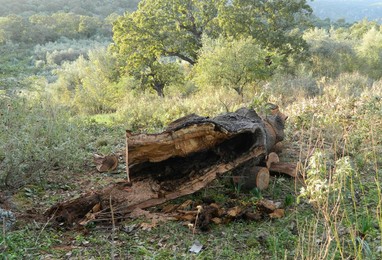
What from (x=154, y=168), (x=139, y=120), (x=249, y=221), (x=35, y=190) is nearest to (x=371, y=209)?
(x=249, y=221)

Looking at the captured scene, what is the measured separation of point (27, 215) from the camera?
12.1 feet

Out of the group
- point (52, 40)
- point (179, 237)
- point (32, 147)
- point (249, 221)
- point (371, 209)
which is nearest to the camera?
point (179, 237)

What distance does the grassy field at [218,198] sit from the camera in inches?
110

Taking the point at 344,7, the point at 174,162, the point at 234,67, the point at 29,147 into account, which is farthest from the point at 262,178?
the point at 344,7

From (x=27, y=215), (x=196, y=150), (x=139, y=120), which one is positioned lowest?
(x=139, y=120)

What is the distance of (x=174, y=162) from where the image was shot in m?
4.12

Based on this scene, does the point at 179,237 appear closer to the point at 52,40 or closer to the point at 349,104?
the point at 349,104

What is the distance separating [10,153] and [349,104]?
624 centimetres

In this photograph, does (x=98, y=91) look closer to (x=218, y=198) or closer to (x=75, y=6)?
(x=218, y=198)

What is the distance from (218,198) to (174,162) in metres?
0.63

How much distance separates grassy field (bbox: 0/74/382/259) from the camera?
2793mm

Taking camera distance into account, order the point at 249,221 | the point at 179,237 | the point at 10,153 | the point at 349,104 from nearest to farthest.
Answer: the point at 179,237 → the point at 249,221 → the point at 10,153 → the point at 349,104

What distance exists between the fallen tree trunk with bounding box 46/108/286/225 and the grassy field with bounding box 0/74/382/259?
0.19m

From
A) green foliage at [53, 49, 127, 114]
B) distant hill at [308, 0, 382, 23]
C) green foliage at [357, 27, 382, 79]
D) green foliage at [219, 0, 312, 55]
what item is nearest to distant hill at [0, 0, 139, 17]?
green foliage at [53, 49, 127, 114]
